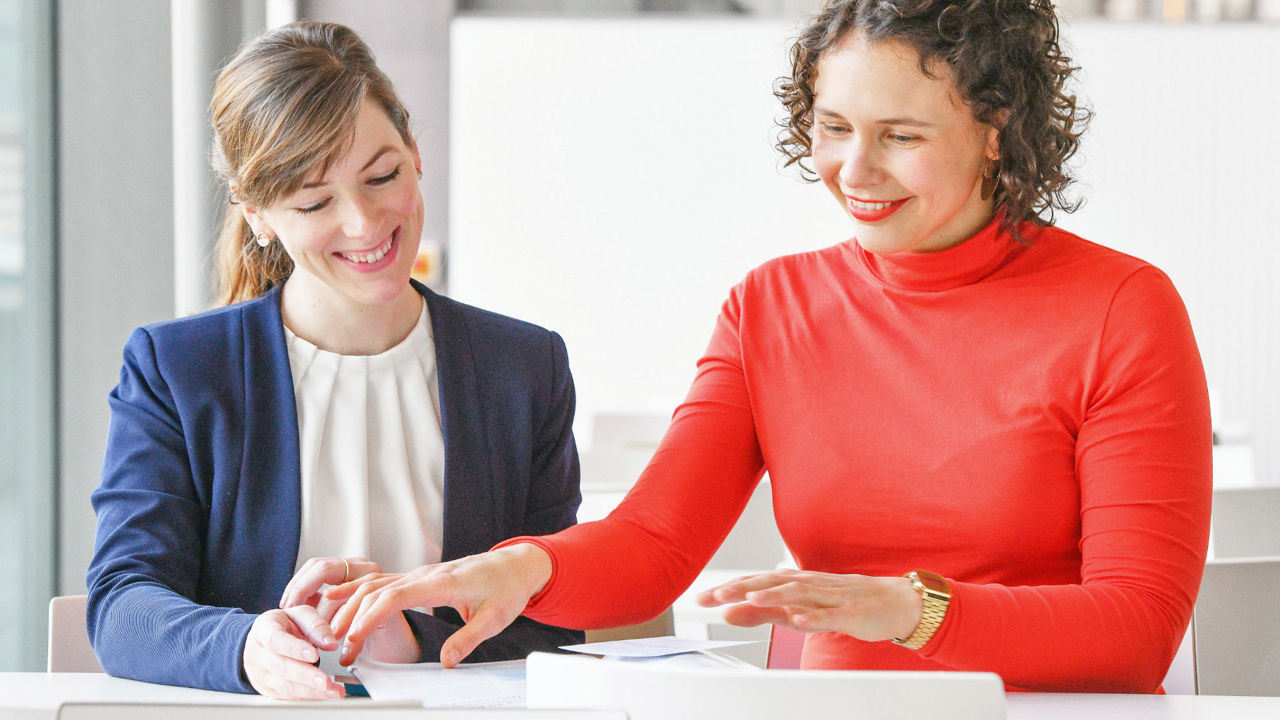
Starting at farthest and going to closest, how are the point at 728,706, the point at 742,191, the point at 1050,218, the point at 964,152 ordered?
the point at 742,191, the point at 1050,218, the point at 964,152, the point at 728,706

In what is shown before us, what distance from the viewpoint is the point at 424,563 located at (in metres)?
1.53

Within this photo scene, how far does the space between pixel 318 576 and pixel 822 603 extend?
537 mm

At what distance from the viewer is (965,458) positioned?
147 centimetres

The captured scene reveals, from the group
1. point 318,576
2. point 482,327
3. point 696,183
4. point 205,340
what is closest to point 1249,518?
Answer: point 482,327

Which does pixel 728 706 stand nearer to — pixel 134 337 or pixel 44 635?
pixel 134 337

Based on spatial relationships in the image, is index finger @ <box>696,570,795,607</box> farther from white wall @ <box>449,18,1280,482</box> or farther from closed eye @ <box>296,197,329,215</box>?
white wall @ <box>449,18,1280,482</box>

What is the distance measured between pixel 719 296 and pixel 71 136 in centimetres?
275

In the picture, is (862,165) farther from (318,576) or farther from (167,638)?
(167,638)

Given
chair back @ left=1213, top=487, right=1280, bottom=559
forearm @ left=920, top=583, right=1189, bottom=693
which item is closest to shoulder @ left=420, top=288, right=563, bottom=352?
forearm @ left=920, top=583, right=1189, bottom=693

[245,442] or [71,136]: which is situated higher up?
[71,136]

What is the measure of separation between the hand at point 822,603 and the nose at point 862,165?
19.1 inches

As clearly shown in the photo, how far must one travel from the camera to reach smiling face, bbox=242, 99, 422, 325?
5.05 feet

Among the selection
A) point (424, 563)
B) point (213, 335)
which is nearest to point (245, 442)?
point (213, 335)

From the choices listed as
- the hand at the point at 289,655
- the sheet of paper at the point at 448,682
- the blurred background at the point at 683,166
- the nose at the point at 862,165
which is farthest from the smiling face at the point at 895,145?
the blurred background at the point at 683,166
